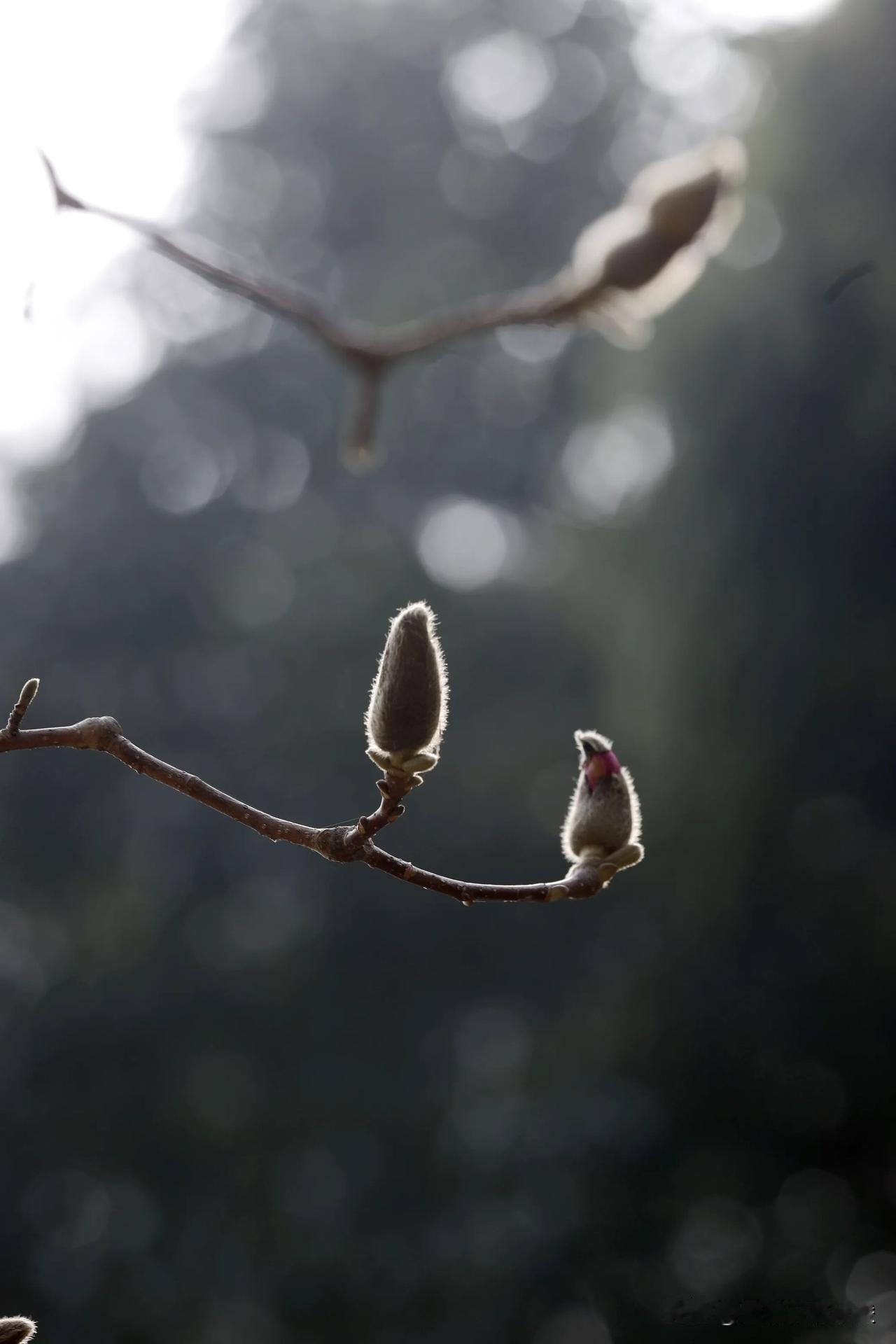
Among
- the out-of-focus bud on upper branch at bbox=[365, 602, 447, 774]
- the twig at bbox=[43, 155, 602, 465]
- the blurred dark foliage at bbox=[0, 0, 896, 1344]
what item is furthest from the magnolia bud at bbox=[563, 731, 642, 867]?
the blurred dark foliage at bbox=[0, 0, 896, 1344]

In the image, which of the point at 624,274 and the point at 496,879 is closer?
the point at 624,274

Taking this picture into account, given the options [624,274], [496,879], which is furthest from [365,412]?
[496,879]

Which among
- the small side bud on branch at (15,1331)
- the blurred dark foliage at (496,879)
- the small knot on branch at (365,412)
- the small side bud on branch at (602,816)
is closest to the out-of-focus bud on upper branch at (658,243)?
the small knot on branch at (365,412)

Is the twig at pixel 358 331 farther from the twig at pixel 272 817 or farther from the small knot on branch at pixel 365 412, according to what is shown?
the twig at pixel 272 817

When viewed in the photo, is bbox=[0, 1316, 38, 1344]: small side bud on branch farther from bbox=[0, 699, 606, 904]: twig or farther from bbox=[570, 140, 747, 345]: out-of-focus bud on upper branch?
bbox=[570, 140, 747, 345]: out-of-focus bud on upper branch

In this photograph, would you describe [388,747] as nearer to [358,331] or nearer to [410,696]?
[410,696]

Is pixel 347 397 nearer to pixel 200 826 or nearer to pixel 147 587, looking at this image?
pixel 147 587

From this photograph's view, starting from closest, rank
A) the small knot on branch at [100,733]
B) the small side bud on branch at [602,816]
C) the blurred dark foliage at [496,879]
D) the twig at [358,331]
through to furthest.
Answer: the twig at [358,331] → the small knot on branch at [100,733] → the small side bud on branch at [602,816] → the blurred dark foliage at [496,879]
